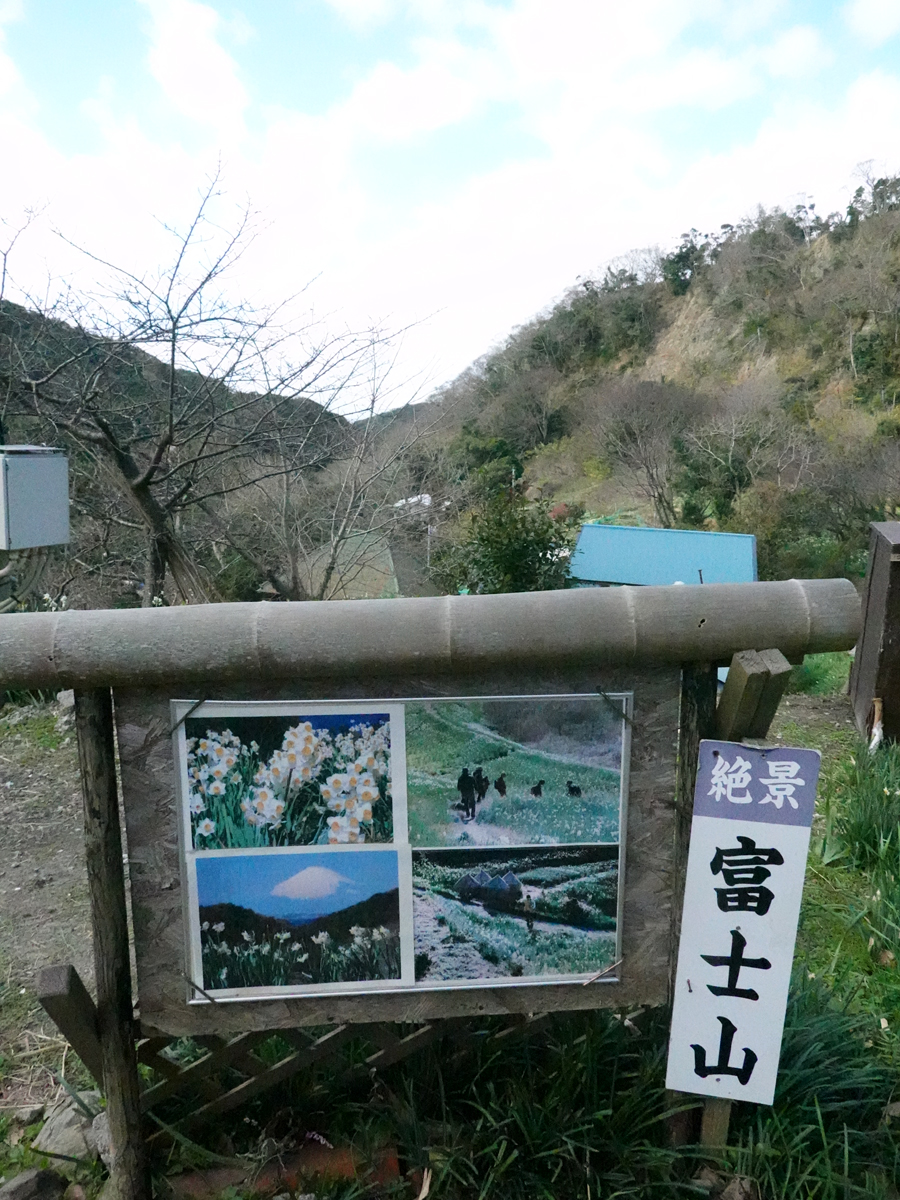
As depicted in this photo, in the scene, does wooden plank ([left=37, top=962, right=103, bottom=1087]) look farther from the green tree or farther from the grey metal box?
the green tree

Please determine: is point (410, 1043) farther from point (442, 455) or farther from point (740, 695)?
point (442, 455)

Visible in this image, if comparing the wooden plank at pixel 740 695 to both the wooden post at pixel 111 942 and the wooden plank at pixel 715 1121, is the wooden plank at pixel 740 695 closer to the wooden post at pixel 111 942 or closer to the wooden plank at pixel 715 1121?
the wooden plank at pixel 715 1121

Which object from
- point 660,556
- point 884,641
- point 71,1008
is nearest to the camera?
point 71,1008

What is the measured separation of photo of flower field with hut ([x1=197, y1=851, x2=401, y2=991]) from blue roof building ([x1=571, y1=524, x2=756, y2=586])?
605 centimetres

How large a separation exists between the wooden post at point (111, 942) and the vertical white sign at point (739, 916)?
1250 mm

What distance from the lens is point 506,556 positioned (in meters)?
8.46

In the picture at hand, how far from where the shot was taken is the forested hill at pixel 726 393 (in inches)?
446

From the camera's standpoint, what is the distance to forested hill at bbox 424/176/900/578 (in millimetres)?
11336

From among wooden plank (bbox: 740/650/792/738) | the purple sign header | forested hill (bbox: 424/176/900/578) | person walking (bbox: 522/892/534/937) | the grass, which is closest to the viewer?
wooden plank (bbox: 740/650/792/738)

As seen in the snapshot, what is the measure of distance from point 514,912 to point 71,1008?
0.96 meters

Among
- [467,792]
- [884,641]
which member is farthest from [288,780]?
[884,641]

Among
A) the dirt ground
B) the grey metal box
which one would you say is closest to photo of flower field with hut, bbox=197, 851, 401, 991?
the dirt ground

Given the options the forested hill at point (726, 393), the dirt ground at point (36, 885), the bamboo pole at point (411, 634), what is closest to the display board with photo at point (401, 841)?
the bamboo pole at point (411, 634)

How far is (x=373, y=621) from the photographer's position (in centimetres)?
152
